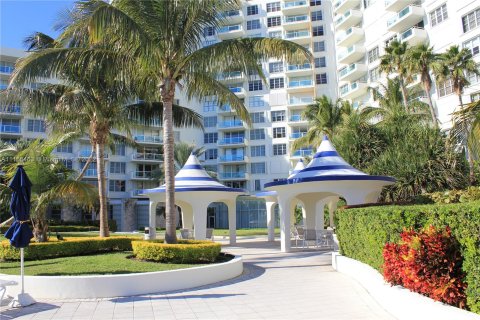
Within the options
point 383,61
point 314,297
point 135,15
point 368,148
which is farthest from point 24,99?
point 383,61

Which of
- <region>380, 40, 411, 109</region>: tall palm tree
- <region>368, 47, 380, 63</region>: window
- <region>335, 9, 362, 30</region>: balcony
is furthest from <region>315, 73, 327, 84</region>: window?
<region>380, 40, 411, 109</region>: tall palm tree

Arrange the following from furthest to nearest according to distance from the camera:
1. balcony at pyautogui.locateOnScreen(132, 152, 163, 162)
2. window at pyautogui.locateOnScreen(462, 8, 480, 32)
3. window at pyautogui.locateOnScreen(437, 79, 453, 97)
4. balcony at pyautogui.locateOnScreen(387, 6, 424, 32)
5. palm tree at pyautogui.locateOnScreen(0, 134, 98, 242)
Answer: balcony at pyautogui.locateOnScreen(132, 152, 163, 162) < balcony at pyautogui.locateOnScreen(387, 6, 424, 32) < window at pyautogui.locateOnScreen(437, 79, 453, 97) < window at pyautogui.locateOnScreen(462, 8, 480, 32) < palm tree at pyautogui.locateOnScreen(0, 134, 98, 242)

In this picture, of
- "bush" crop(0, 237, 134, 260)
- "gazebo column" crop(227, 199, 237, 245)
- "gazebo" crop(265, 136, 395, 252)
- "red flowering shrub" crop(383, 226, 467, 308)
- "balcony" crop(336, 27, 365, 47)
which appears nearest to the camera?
"red flowering shrub" crop(383, 226, 467, 308)

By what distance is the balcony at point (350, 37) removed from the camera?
5159 centimetres

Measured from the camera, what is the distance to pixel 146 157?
58.3 m

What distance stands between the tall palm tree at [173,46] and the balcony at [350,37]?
40451 millimetres

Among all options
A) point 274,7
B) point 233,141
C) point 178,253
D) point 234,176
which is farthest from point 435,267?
point 274,7

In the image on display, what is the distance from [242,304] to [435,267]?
369cm

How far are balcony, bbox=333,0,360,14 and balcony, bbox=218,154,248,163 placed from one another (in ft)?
A: 74.3

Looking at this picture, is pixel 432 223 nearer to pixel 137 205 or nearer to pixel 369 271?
pixel 369 271

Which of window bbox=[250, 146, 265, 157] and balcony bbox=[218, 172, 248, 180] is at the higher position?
window bbox=[250, 146, 265, 157]

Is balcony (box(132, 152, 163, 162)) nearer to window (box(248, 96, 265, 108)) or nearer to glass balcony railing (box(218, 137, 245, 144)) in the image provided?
glass balcony railing (box(218, 137, 245, 144))

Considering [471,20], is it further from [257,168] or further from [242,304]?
[242,304]

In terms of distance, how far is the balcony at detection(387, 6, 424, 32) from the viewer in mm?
40656
